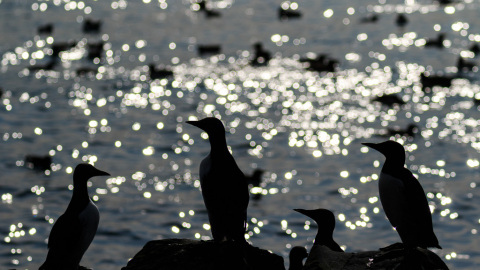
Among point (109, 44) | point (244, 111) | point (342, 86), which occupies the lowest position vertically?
point (244, 111)

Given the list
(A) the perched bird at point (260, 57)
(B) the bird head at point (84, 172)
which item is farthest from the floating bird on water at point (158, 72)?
(B) the bird head at point (84, 172)

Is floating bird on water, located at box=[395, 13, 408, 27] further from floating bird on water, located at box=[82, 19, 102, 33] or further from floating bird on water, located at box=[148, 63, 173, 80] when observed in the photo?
floating bird on water, located at box=[148, 63, 173, 80]

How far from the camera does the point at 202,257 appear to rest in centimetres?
1052

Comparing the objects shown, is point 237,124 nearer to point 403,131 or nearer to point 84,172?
point 403,131

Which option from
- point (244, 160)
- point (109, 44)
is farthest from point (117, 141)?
point (109, 44)

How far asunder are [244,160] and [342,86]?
10043mm

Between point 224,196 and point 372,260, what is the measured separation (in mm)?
1795

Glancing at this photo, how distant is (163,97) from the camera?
36094 mm

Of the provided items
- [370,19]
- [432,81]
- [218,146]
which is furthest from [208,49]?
[218,146]

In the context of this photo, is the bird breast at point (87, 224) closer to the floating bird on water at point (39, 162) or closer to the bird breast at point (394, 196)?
the bird breast at point (394, 196)

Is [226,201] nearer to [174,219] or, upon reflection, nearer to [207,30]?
[174,219]

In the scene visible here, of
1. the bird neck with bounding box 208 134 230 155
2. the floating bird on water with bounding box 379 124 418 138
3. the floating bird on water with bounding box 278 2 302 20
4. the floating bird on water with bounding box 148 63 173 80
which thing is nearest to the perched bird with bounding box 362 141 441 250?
the bird neck with bounding box 208 134 230 155

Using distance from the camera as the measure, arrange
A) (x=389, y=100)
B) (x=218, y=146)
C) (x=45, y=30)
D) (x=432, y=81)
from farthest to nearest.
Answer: (x=45, y=30), (x=432, y=81), (x=389, y=100), (x=218, y=146)

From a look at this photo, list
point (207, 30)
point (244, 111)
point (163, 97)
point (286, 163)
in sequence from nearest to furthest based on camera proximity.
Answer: point (286, 163)
point (244, 111)
point (163, 97)
point (207, 30)
